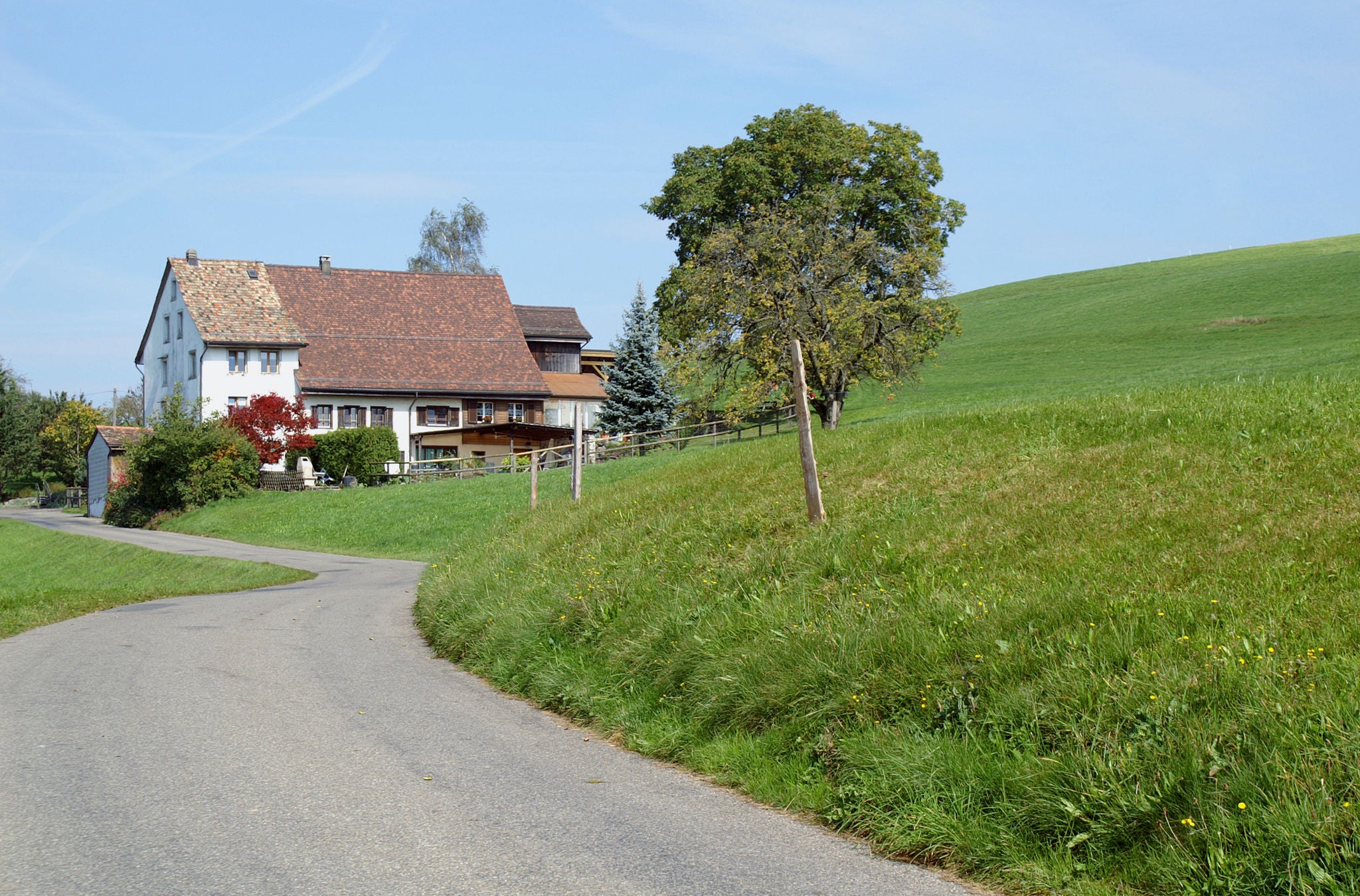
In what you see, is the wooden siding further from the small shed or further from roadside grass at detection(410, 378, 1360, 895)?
roadside grass at detection(410, 378, 1360, 895)

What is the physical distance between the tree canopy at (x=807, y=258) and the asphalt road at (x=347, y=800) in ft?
89.7

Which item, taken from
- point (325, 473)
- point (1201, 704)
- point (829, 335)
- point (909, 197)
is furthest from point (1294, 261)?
point (1201, 704)

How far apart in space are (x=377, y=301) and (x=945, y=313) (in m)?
38.1

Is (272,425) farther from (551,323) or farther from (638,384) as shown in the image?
(551,323)

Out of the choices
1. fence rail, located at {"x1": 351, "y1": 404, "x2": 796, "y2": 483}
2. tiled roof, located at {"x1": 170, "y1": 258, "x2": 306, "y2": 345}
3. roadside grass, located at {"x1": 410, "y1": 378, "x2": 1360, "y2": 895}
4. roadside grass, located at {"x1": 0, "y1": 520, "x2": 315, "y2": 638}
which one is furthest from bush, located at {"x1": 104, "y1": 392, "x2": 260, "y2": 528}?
roadside grass, located at {"x1": 410, "y1": 378, "x2": 1360, "y2": 895}

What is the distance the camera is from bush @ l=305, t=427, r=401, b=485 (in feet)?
175

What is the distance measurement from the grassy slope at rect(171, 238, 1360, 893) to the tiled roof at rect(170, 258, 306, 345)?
48443 mm

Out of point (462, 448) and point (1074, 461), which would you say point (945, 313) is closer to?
point (462, 448)

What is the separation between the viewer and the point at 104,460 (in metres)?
58.1

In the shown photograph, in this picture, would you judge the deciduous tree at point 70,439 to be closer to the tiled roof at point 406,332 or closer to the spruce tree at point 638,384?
the tiled roof at point 406,332

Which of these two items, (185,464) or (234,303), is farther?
(234,303)

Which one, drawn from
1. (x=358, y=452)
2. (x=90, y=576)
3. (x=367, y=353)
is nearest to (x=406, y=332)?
(x=367, y=353)

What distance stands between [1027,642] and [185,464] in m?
44.9

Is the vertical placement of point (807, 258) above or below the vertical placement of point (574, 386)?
above
